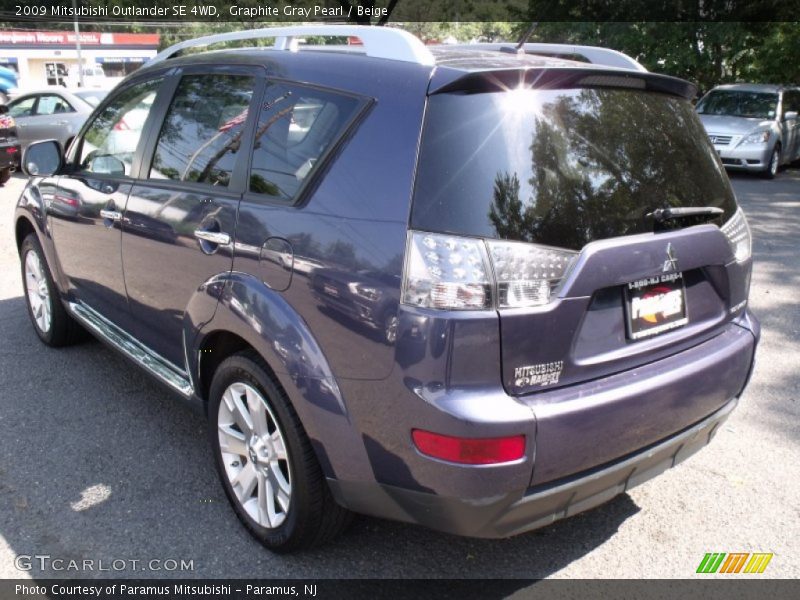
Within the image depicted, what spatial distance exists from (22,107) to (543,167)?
1461 centimetres

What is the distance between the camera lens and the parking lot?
2830 mm

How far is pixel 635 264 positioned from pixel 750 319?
96 cm

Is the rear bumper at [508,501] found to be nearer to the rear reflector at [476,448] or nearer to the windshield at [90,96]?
the rear reflector at [476,448]

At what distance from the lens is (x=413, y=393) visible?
216 cm

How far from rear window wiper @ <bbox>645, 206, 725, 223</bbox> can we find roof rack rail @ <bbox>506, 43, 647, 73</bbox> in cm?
59

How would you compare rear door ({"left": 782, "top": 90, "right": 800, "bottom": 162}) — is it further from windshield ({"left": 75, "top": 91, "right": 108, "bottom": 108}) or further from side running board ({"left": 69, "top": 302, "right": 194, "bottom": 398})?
side running board ({"left": 69, "top": 302, "right": 194, "bottom": 398})

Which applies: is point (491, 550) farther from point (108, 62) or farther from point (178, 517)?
point (108, 62)

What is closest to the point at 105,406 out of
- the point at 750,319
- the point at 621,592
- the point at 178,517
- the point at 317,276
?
the point at 178,517

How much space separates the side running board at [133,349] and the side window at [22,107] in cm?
1155

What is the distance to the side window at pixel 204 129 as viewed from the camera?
9.86 feet

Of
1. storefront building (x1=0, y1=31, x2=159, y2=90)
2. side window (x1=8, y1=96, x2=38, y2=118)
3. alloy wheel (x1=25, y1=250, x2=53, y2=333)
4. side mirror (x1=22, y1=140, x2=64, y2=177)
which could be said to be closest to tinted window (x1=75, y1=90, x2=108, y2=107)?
side window (x1=8, y1=96, x2=38, y2=118)

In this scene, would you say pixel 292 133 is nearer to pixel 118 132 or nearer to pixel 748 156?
pixel 118 132

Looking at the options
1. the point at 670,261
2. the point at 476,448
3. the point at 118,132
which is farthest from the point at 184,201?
the point at 670,261

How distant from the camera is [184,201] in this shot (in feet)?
10.3
